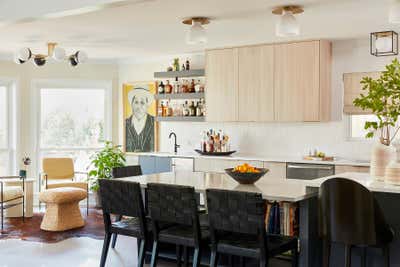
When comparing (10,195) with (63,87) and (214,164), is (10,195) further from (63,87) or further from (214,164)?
(214,164)

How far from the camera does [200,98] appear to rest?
25.6ft

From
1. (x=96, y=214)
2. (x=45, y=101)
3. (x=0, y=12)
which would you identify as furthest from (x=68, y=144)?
(x=0, y=12)

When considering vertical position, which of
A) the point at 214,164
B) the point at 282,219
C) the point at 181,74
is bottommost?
the point at 282,219

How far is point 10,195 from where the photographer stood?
6.82m

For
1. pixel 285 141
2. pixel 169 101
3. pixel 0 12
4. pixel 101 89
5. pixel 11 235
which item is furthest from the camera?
pixel 101 89

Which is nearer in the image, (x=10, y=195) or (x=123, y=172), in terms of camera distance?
(x=123, y=172)

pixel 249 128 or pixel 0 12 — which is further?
pixel 249 128

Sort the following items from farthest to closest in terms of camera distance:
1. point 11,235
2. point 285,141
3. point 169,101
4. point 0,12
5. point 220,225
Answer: point 169,101 < point 285,141 < point 11,235 < point 0,12 < point 220,225

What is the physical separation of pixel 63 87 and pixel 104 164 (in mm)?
1624

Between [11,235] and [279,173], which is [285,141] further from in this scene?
[11,235]

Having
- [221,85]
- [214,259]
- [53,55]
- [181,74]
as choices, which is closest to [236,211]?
[214,259]

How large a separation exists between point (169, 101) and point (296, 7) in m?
3.90

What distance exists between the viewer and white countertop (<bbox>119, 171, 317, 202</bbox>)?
12.3 ft

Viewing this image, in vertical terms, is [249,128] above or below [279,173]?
above
